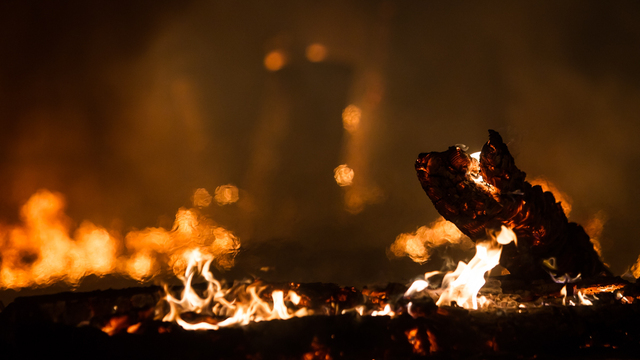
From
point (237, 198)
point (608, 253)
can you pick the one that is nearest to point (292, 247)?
point (237, 198)

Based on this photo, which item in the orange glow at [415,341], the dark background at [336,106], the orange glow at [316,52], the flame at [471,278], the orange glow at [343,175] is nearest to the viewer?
the orange glow at [415,341]

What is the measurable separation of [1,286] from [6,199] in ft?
4.05

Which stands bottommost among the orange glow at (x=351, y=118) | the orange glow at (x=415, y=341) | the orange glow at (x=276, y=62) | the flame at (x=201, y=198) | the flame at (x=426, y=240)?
the orange glow at (x=415, y=341)

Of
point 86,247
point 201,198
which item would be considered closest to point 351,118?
point 201,198

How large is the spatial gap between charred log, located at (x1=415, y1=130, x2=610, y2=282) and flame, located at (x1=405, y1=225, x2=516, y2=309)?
109 millimetres

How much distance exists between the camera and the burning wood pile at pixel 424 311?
2094mm

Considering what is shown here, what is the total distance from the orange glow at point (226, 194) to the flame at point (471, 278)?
155 inches

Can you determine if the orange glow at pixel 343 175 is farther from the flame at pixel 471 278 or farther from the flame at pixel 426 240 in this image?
the flame at pixel 471 278

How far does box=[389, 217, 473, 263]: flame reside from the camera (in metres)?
6.57

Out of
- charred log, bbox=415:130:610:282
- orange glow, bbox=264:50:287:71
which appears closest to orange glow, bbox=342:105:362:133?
orange glow, bbox=264:50:287:71

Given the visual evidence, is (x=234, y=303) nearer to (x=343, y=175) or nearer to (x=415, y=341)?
(x=415, y=341)

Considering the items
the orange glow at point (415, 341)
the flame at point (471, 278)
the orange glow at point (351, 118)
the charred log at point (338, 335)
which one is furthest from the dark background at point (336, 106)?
the orange glow at point (415, 341)

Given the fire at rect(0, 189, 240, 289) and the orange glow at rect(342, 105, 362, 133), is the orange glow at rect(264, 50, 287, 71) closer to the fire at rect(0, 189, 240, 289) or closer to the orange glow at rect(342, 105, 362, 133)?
the orange glow at rect(342, 105, 362, 133)

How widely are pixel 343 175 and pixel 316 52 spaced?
91.5 inches
